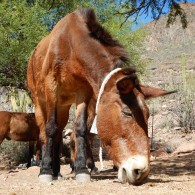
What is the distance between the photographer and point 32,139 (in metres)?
12.1

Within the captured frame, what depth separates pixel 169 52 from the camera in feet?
150

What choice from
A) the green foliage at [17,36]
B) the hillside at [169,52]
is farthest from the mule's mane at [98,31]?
the hillside at [169,52]

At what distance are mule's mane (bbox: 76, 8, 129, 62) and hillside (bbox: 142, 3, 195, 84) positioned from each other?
23795 millimetres

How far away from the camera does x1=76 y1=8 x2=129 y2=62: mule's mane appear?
569cm

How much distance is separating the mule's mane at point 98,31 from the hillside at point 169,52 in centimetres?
2380

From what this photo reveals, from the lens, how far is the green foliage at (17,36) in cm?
1188

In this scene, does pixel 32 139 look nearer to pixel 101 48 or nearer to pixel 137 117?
pixel 101 48

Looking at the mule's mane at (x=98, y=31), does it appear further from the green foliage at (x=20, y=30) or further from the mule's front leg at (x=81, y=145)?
the green foliage at (x=20, y=30)

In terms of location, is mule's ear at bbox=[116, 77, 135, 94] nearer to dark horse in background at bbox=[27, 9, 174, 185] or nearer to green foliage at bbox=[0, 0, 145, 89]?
dark horse in background at bbox=[27, 9, 174, 185]

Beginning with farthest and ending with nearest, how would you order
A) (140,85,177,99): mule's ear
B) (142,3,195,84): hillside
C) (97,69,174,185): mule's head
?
(142,3,195,84): hillside < (140,85,177,99): mule's ear < (97,69,174,185): mule's head

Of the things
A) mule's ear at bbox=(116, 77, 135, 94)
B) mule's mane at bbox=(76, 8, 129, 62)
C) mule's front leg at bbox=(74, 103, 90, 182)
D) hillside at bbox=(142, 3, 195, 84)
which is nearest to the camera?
mule's ear at bbox=(116, 77, 135, 94)

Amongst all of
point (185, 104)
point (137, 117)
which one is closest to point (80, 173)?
point (137, 117)

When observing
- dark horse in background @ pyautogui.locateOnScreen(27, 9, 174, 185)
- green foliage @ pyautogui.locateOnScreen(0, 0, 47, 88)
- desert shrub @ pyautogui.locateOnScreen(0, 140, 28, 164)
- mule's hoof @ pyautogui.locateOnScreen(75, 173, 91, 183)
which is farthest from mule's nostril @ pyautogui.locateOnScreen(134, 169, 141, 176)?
desert shrub @ pyautogui.locateOnScreen(0, 140, 28, 164)

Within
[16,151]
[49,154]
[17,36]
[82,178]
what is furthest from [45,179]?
[16,151]
